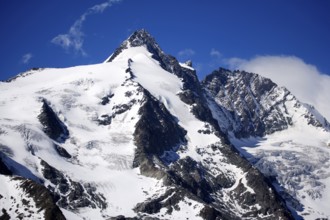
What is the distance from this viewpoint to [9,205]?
195125 mm

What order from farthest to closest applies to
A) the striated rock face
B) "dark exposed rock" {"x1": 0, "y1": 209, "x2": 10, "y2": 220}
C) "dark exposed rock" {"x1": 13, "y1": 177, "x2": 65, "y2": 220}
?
"dark exposed rock" {"x1": 0, "y1": 209, "x2": 10, "y2": 220} < the striated rock face < "dark exposed rock" {"x1": 13, "y1": 177, "x2": 65, "y2": 220}

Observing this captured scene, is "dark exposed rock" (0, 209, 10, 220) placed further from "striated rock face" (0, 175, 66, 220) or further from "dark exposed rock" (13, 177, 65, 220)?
"dark exposed rock" (13, 177, 65, 220)

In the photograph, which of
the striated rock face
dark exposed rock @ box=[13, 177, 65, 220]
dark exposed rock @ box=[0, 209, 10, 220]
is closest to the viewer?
dark exposed rock @ box=[13, 177, 65, 220]

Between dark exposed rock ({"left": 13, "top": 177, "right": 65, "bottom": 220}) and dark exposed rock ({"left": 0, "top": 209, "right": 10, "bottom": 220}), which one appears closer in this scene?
dark exposed rock ({"left": 13, "top": 177, "right": 65, "bottom": 220})

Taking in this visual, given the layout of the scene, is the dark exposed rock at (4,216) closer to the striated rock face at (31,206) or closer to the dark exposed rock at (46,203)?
the striated rock face at (31,206)

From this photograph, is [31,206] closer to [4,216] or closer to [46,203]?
[46,203]

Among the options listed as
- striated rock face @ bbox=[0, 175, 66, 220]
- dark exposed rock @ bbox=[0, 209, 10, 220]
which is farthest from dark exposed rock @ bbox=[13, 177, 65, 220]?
dark exposed rock @ bbox=[0, 209, 10, 220]

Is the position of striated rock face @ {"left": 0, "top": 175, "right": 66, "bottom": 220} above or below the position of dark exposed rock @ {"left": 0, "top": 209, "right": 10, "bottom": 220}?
above

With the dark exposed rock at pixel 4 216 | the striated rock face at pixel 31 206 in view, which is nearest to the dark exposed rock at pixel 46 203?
the striated rock face at pixel 31 206

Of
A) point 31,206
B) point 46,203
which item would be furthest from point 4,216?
point 46,203

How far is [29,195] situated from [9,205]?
256 inches

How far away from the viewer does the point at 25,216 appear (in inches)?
7362

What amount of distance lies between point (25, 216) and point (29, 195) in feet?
40.8

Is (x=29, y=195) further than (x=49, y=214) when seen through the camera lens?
Yes
